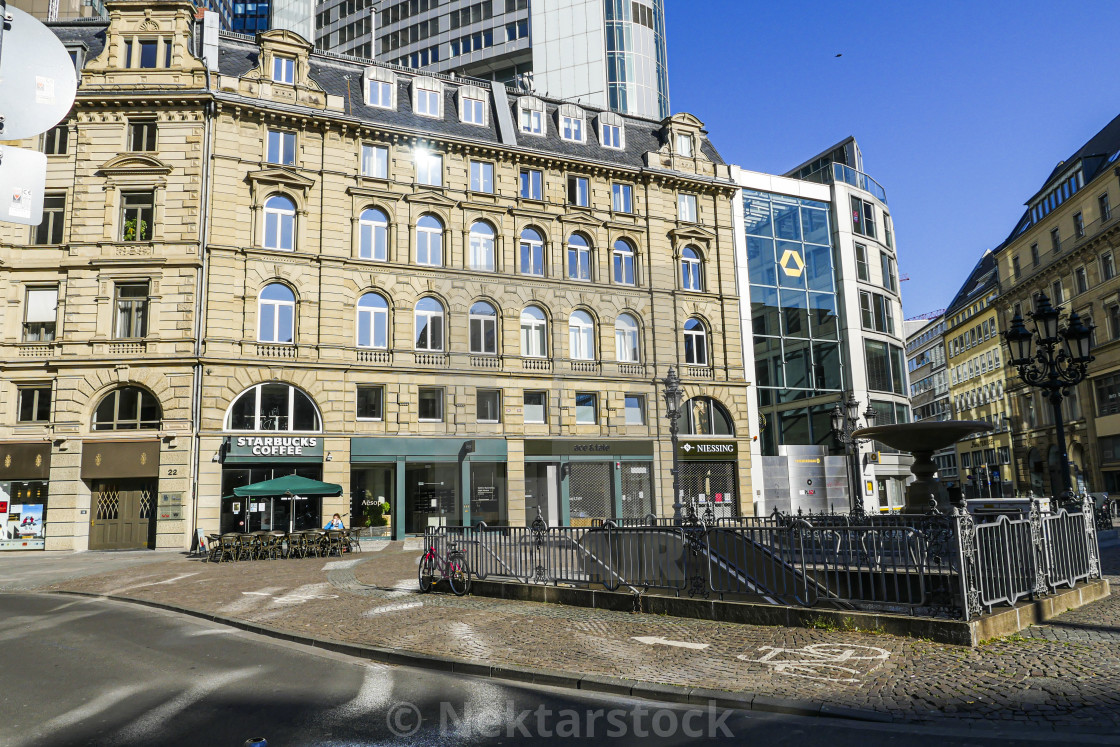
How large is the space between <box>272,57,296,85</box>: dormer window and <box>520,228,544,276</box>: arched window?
1168cm

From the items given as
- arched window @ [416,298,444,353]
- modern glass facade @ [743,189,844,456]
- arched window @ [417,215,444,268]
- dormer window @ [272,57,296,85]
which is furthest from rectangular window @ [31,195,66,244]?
modern glass facade @ [743,189,844,456]

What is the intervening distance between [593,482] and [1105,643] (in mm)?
26256

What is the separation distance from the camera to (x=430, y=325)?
3250 cm

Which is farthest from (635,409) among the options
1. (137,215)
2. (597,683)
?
(597,683)

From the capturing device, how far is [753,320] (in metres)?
39.5

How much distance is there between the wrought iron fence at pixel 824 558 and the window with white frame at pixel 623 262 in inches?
934

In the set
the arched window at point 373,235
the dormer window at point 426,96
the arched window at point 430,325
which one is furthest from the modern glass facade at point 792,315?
the arched window at point 373,235

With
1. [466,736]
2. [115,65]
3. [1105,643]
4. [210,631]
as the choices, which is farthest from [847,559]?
[115,65]

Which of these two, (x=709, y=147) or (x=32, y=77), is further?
(x=709, y=147)

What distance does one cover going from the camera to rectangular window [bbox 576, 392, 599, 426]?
113 feet

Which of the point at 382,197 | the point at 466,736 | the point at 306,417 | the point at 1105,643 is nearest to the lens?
the point at 466,736

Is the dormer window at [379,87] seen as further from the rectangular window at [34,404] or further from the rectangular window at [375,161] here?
the rectangular window at [34,404]

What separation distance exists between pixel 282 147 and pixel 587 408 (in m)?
17.1

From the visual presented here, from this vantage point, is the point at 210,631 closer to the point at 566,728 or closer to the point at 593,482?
the point at 566,728
